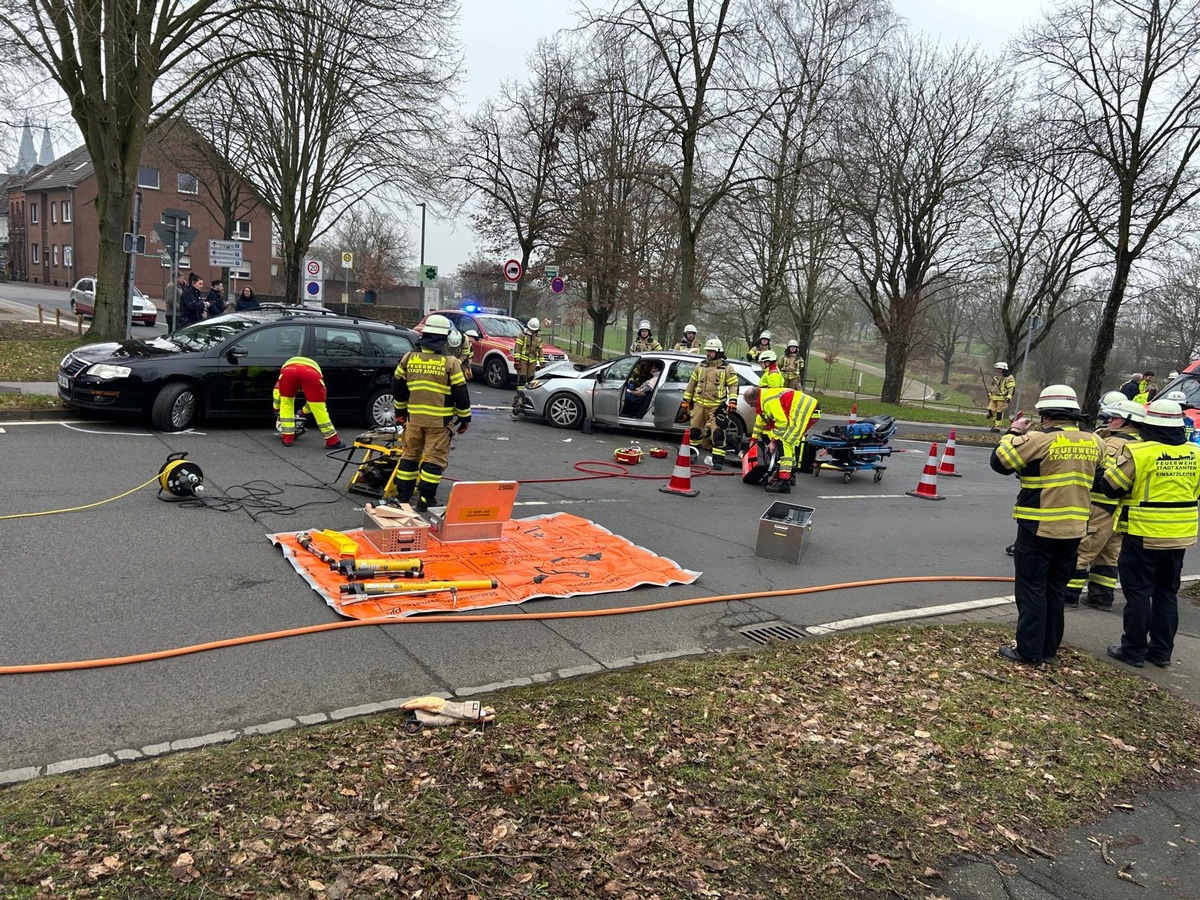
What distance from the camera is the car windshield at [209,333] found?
10969 mm

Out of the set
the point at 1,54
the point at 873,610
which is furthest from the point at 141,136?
the point at 873,610

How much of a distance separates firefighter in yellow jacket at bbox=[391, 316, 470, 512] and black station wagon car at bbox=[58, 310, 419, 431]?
409 cm

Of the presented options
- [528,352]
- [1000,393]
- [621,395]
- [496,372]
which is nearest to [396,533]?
[621,395]

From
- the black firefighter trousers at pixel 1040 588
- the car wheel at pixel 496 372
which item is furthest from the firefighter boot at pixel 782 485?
the car wheel at pixel 496 372

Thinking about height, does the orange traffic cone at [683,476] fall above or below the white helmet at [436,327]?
below

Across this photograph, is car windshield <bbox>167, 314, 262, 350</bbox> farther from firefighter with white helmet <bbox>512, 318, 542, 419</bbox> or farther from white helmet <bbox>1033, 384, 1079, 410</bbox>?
white helmet <bbox>1033, 384, 1079, 410</bbox>

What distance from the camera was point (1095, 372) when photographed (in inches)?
1032

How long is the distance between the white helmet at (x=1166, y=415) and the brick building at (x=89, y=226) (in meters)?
49.4

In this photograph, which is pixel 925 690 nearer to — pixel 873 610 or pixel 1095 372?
pixel 873 610

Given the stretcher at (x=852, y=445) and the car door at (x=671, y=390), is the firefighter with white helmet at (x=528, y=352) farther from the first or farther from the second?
the stretcher at (x=852, y=445)

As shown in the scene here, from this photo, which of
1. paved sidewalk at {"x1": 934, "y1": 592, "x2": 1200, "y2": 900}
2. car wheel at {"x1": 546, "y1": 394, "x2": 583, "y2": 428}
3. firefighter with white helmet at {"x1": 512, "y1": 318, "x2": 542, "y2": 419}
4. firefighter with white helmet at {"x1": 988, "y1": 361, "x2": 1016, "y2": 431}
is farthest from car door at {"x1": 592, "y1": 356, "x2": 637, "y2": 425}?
firefighter with white helmet at {"x1": 988, "y1": 361, "x2": 1016, "y2": 431}

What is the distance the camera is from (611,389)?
47.0ft

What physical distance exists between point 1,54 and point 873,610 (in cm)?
1998

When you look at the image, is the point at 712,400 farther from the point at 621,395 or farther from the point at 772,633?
the point at 772,633
